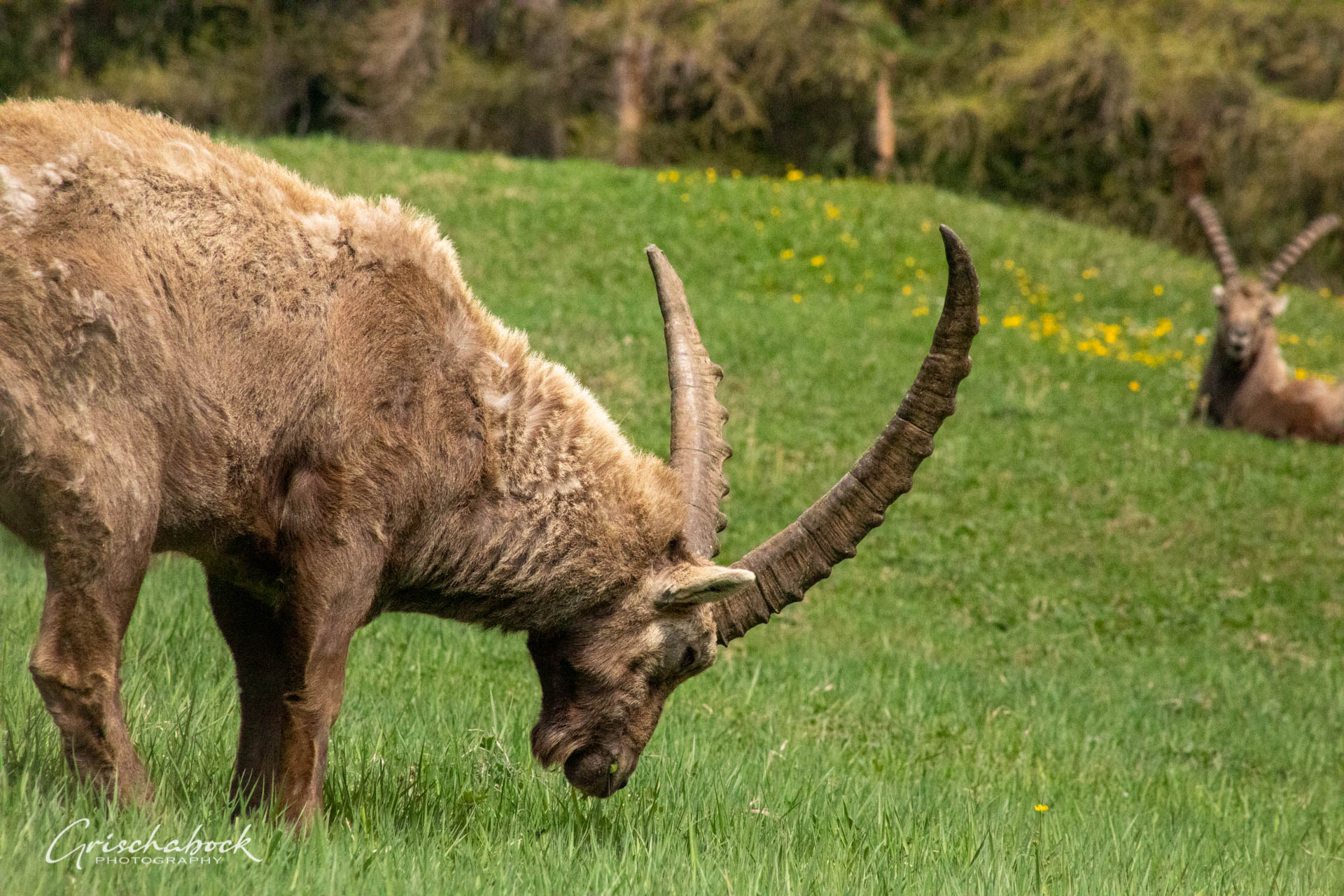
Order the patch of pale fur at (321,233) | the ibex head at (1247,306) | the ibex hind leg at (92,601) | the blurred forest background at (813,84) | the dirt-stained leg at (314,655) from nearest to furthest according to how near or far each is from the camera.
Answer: the ibex hind leg at (92,601) < the dirt-stained leg at (314,655) < the patch of pale fur at (321,233) < the ibex head at (1247,306) < the blurred forest background at (813,84)

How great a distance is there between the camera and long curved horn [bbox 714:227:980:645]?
452 centimetres

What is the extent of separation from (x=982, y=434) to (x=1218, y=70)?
2002 centimetres

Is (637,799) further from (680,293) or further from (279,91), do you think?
(279,91)

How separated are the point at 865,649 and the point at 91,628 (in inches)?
250

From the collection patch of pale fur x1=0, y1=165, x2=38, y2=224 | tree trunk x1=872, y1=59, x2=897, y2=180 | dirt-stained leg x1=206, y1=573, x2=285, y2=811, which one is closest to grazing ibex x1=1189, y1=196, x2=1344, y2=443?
dirt-stained leg x1=206, y1=573, x2=285, y2=811

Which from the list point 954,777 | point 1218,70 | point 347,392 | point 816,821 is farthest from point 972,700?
point 1218,70

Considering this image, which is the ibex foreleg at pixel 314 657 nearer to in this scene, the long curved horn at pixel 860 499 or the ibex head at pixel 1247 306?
the long curved horn at pixel 860 499

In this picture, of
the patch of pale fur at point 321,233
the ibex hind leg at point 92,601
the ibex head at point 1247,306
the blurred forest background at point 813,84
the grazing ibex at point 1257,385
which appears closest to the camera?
the ibex hind leg at point 92,601

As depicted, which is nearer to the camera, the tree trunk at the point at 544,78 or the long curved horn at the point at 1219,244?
the long curved horn at the point at 1219,244

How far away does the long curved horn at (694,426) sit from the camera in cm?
495

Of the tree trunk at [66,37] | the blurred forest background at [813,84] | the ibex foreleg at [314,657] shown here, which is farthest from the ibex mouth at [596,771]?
the tree trunk at [66,37]

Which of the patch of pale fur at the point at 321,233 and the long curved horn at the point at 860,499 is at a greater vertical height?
the patch of pale fur at the point at 321,233

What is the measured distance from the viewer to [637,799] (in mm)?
5109

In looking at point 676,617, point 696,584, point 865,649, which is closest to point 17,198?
point 696,584
